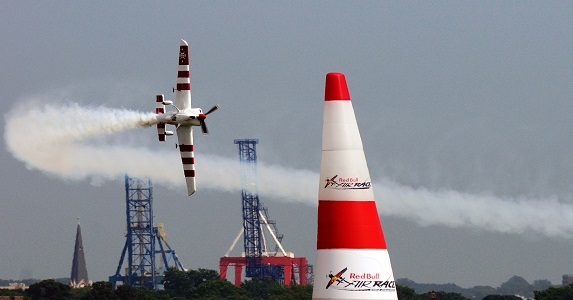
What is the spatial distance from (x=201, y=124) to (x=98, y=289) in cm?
6995

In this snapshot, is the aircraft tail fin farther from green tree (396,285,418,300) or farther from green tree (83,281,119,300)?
green tree (396,285,418,300)

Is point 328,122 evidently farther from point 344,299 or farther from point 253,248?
point 253,248

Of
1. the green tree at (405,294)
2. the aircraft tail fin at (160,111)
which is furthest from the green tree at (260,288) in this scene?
the aircraft tail fin at (160,111)

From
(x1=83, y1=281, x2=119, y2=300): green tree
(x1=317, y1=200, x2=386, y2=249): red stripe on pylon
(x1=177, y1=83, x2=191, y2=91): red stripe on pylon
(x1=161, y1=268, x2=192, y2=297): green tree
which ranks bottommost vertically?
(x1=317, y1=200, x2=386, y2=249): red stripe on pylon

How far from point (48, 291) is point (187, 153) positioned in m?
87.1

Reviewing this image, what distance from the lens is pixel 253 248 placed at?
643 ft

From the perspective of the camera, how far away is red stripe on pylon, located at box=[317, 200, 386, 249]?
38.4 m

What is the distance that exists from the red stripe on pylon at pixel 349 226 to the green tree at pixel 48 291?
10375cm

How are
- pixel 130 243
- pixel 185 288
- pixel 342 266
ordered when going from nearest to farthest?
1. pixel 342 266
2. pixel 185 288
3. pixel 130 243

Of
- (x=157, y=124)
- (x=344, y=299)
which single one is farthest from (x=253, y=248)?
(x=344, y=299)

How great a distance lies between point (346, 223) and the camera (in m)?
38.4

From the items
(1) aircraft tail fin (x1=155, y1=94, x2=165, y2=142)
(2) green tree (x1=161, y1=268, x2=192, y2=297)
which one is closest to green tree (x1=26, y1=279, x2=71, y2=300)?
(2) green tree (x1=161, y1=268, x2=192, y2=297)

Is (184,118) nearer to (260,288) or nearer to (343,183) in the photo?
(343,183)

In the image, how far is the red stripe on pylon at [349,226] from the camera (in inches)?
1512
